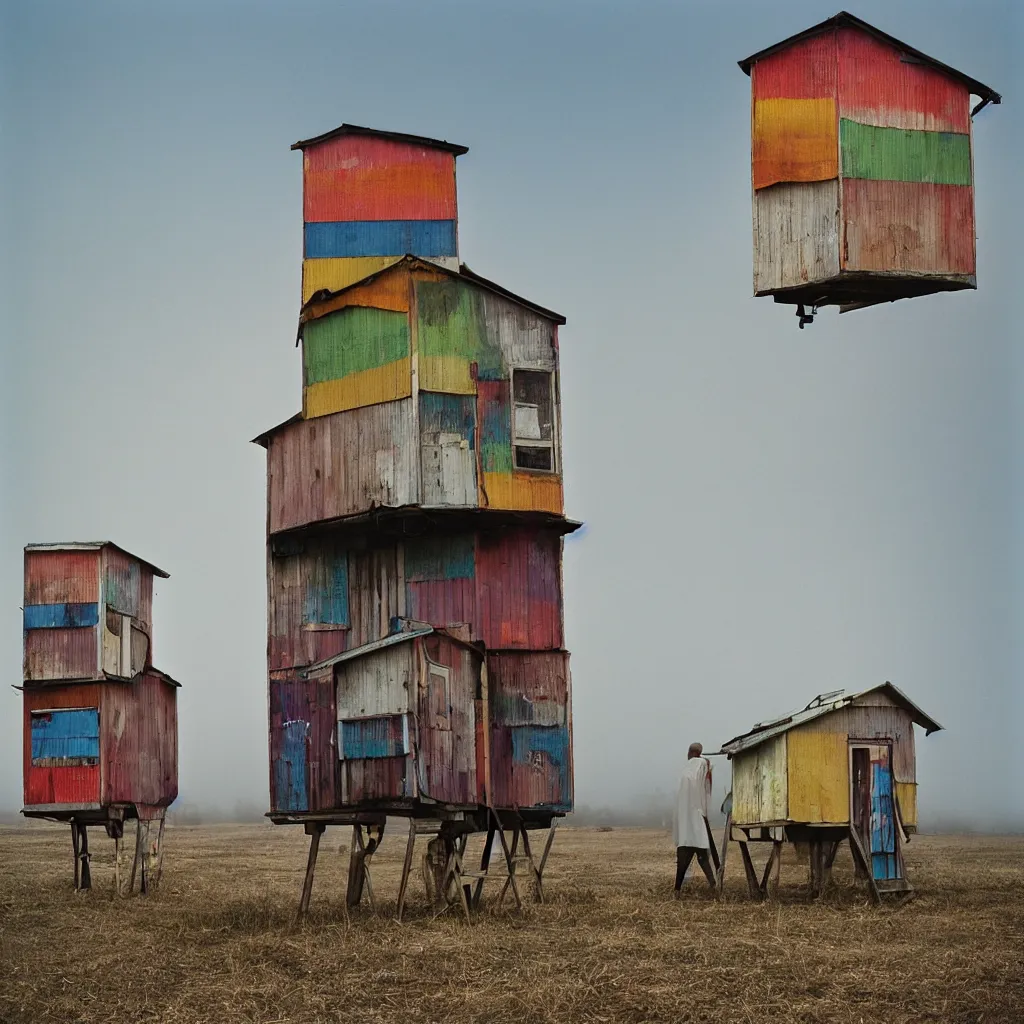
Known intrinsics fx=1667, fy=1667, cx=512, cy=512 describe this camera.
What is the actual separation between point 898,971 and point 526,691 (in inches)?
381

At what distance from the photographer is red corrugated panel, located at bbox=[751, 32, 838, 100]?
23922 mm

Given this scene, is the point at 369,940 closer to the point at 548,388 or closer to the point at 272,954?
the point at 272,954

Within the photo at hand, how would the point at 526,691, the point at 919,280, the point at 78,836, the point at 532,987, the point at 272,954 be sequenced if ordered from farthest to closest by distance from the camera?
the point at 78,836 → the point at 526,691 → the point at 919,280 → the point at 272,954 → the point at 532,987

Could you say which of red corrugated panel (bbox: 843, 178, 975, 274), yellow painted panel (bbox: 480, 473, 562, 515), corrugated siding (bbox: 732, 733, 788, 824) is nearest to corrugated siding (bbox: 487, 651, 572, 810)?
yellow painted panel (bbox: 480, 473, 562, 515)

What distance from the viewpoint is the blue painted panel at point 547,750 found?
27.1 meters

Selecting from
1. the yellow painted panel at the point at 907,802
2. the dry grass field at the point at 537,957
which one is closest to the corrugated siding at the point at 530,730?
the dry grass field at the point at 537,957

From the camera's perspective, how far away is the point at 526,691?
27.3 meters

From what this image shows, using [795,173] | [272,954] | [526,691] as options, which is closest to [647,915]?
[526,691]

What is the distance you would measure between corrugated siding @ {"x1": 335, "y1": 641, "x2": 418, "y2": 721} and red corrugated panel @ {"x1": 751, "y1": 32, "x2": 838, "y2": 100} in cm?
972

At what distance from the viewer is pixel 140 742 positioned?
34375 mm

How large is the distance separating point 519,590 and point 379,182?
331 inches

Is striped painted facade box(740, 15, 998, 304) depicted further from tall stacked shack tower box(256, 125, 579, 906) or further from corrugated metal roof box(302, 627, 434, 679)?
corrugated metal roof box(302, 627, 434, 679)

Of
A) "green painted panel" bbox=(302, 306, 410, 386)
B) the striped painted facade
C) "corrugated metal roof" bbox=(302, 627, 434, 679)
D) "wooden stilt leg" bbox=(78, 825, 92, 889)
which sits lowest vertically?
"wooden stilt leg" bbox=(78, 825, 92, 889)

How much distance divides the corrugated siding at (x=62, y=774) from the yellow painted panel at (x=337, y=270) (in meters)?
8.94
